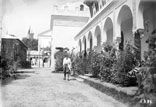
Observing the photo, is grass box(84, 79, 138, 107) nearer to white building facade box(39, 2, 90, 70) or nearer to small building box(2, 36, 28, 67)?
small building box(2, 36, 28, 67)

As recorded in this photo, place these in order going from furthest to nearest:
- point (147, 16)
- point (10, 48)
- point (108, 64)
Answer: point (10, 48)
point (147, 16)
point (108, 64)

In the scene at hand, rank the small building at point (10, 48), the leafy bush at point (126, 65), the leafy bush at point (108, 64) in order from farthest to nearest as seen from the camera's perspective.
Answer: the small building at point (10, 48) → the leafy bush at point (108, 64) → the leafy bush at point (126, 65)

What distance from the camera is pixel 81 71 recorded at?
40.6 feet

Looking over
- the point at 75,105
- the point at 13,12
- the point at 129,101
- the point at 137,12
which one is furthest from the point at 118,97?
the point at 13,12

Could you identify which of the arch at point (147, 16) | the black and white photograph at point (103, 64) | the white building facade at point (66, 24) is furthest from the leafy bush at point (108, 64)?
the white building facade at point (66, 24)

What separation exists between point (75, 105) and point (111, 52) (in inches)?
132

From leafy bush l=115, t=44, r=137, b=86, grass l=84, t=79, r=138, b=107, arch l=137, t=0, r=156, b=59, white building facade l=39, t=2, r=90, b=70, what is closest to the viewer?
grass l=84, t=79, r=138, b=107

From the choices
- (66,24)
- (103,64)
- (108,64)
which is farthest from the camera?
(66,24)

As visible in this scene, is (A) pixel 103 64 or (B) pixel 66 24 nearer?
(A) pixel 103 64

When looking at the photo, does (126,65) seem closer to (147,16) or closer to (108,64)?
(108,64)

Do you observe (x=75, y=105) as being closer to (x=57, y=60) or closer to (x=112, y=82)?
(x=112, y=82)

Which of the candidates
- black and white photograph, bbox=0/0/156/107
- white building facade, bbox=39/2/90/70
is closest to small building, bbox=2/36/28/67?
black and white photograph, bbox=0/0/156/107

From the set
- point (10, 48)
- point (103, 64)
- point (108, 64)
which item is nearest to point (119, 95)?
point (108, 64)

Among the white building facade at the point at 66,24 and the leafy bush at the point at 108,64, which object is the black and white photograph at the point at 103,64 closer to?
the leafy bush at the point at 108,64
